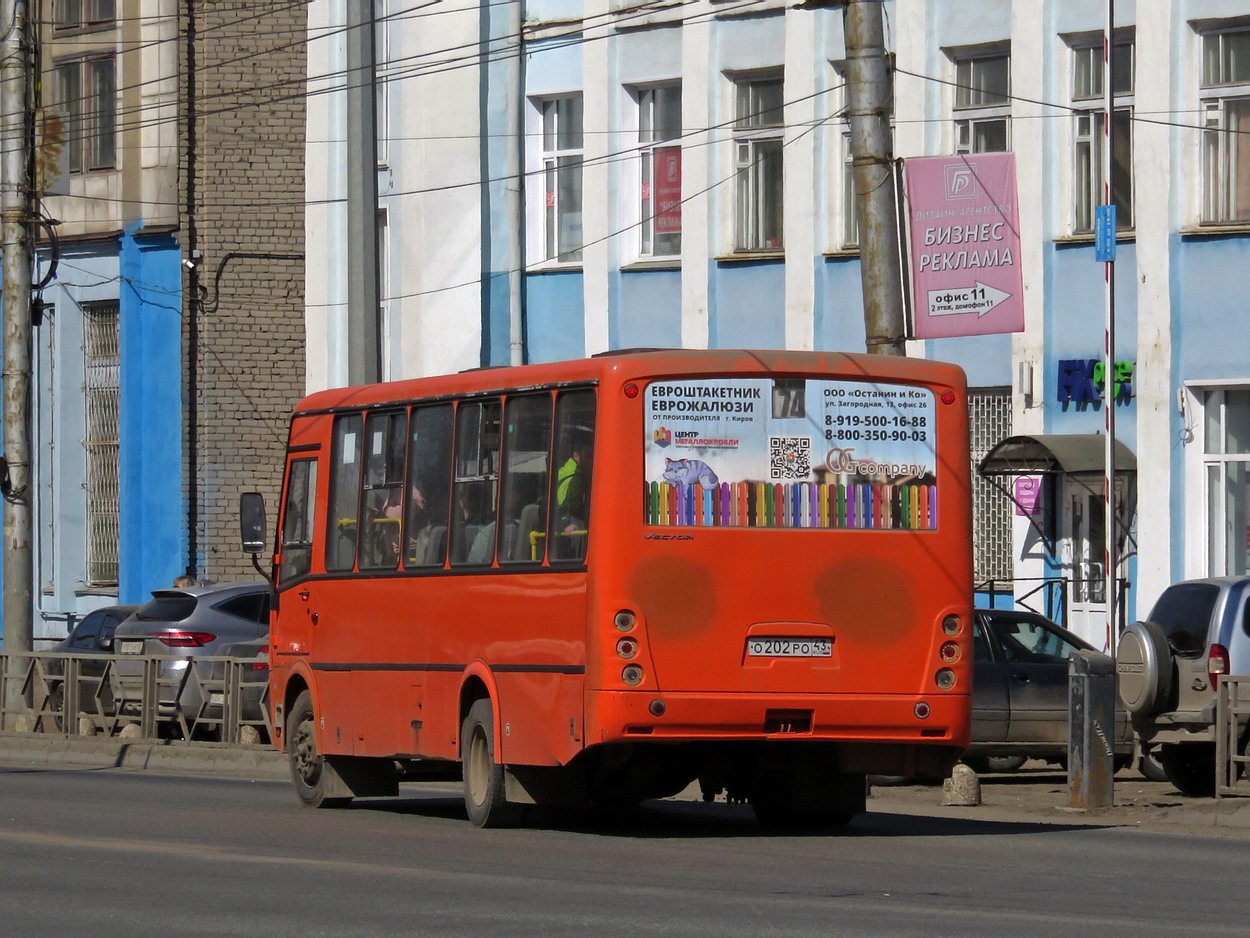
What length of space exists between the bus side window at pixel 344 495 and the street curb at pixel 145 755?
5.98m

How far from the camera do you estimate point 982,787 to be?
21.4 m

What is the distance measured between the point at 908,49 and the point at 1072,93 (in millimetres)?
2092

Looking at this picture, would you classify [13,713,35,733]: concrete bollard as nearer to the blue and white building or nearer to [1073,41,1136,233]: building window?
the blue and white building

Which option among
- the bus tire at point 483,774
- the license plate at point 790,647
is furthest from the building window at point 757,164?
the license plate at point 790,647

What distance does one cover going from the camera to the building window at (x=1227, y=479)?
27.1 meters

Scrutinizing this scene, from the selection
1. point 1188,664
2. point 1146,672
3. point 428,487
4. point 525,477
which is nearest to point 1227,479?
point 1188,664

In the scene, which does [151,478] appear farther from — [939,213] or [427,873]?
[427,873]

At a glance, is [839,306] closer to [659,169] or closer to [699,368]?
[659,169]

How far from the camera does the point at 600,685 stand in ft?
46.8

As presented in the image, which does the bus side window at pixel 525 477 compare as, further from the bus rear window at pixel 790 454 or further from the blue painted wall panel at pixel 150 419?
the blue painted wall panel at pixel 150 419

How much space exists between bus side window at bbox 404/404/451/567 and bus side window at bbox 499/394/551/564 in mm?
741

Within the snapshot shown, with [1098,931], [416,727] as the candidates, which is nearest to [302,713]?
[416,727]

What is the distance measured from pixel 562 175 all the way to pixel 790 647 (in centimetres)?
1927

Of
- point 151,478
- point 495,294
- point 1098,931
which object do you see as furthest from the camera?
point 151,478
